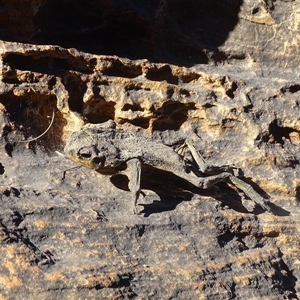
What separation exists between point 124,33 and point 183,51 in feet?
1.51

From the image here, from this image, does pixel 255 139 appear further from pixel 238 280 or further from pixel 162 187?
pixel 238 280

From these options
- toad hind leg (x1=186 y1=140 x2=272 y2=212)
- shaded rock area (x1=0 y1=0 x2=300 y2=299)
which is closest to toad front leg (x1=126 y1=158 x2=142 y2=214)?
shaded rock area (x1=0 y1=0 x2=300 y2=299)

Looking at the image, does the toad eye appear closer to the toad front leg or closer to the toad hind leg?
the toad front leg

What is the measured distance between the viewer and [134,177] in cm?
342

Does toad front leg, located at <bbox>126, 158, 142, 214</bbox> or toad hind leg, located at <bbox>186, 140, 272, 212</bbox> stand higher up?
toad hind leg, located at <bbox>186, 140, 272, 212</bbox>

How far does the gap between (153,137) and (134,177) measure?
498 mm

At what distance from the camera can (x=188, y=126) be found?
3.91 m

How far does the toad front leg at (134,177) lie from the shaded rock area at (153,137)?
3.6 inches

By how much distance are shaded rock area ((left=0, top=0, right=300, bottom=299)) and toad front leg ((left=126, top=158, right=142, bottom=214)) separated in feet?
0.30

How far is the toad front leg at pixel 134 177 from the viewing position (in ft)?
10.9

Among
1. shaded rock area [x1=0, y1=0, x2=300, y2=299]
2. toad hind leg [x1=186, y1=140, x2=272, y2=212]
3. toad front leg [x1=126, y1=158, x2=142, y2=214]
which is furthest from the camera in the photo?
toad hind leg [x1=186, y1=140, x2=272, y2=212]

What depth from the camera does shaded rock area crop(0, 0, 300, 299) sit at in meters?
3.02

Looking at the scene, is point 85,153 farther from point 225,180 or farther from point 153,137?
point 225,180

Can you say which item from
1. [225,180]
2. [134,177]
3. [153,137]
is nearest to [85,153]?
[134,177]
